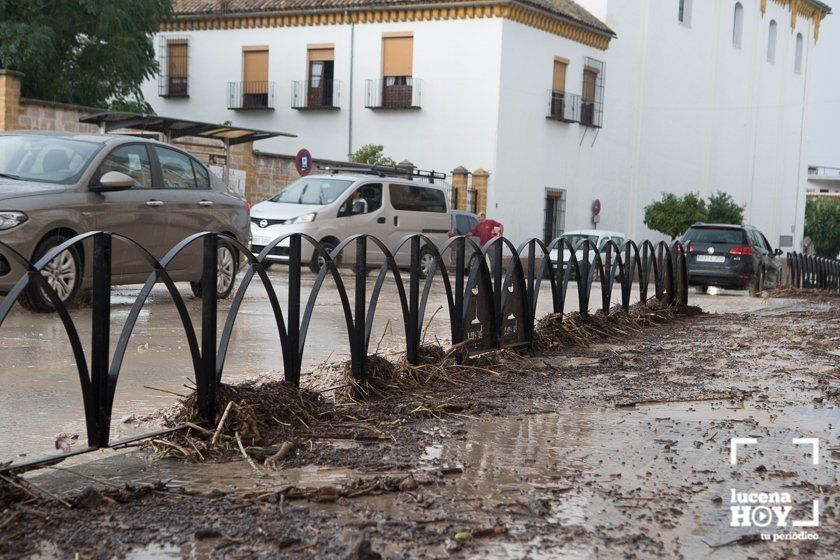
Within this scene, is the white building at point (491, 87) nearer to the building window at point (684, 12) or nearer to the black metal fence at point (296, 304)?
the building window at point (684, 12)

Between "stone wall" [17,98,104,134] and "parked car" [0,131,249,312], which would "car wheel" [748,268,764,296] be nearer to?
"stone wall" [17,98,104,134]

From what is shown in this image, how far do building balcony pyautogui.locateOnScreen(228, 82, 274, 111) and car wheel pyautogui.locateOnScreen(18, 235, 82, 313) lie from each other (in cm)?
2747

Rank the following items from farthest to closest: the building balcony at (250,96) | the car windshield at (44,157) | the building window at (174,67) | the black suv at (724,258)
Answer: the building window at (174,67)
the building balcony at (250,96)
the black suv at (724,258)
the car windshield at (44,157)

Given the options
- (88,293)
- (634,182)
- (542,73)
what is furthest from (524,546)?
(634,182)

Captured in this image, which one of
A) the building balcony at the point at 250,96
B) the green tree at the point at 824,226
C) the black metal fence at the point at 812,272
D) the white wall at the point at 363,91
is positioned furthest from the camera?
the green tree at the point at 824,226

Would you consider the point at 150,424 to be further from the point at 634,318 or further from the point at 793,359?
the point at 634,318

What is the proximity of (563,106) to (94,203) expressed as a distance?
27270 millimetres

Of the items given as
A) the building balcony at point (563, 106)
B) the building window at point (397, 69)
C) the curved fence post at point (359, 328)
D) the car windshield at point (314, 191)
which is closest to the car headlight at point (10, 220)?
the curved fence post at point (359, 328)

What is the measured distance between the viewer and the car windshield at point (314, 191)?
21.0 meters

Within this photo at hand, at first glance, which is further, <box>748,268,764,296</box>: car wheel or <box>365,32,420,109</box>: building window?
<box>365,32,420,109</box>: building window

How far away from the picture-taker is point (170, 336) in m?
9.81

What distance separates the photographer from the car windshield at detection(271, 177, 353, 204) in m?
21.0

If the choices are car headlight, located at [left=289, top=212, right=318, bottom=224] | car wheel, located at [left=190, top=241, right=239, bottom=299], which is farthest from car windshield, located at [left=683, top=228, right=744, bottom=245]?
car wheel, located at [left=190, top=241, right=239, bottom=299]

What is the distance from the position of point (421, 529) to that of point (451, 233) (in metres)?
21.3
